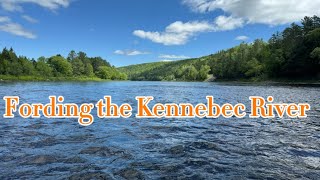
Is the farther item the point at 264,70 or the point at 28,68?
the point at 28,68

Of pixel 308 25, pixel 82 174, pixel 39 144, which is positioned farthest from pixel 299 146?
pixel 308 25

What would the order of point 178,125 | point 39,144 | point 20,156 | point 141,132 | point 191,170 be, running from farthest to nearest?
point 178,125
point 141,132
point 39,144
point 20,156
point 191,170

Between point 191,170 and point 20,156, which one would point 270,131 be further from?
point 20,156

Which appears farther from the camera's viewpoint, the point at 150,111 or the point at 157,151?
the point at 150,111

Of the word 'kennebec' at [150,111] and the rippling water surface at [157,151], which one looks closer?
the rippling water surface at [157,151]

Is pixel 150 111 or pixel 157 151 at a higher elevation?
pixel 150 111

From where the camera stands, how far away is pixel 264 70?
501ft

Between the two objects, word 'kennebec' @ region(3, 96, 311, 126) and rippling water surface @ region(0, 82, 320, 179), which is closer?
rippling water surface @ region(0, 82, 320, 179)

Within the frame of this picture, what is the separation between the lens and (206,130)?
57.1 feet

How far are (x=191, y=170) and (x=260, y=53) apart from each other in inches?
6965

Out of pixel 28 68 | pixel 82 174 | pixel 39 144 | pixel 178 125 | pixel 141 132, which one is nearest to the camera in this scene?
pixel 82 174

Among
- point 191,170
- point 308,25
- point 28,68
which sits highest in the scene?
point 308,25

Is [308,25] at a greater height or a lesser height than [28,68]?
greater

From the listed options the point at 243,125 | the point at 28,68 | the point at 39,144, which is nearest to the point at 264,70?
the point at 28,68
